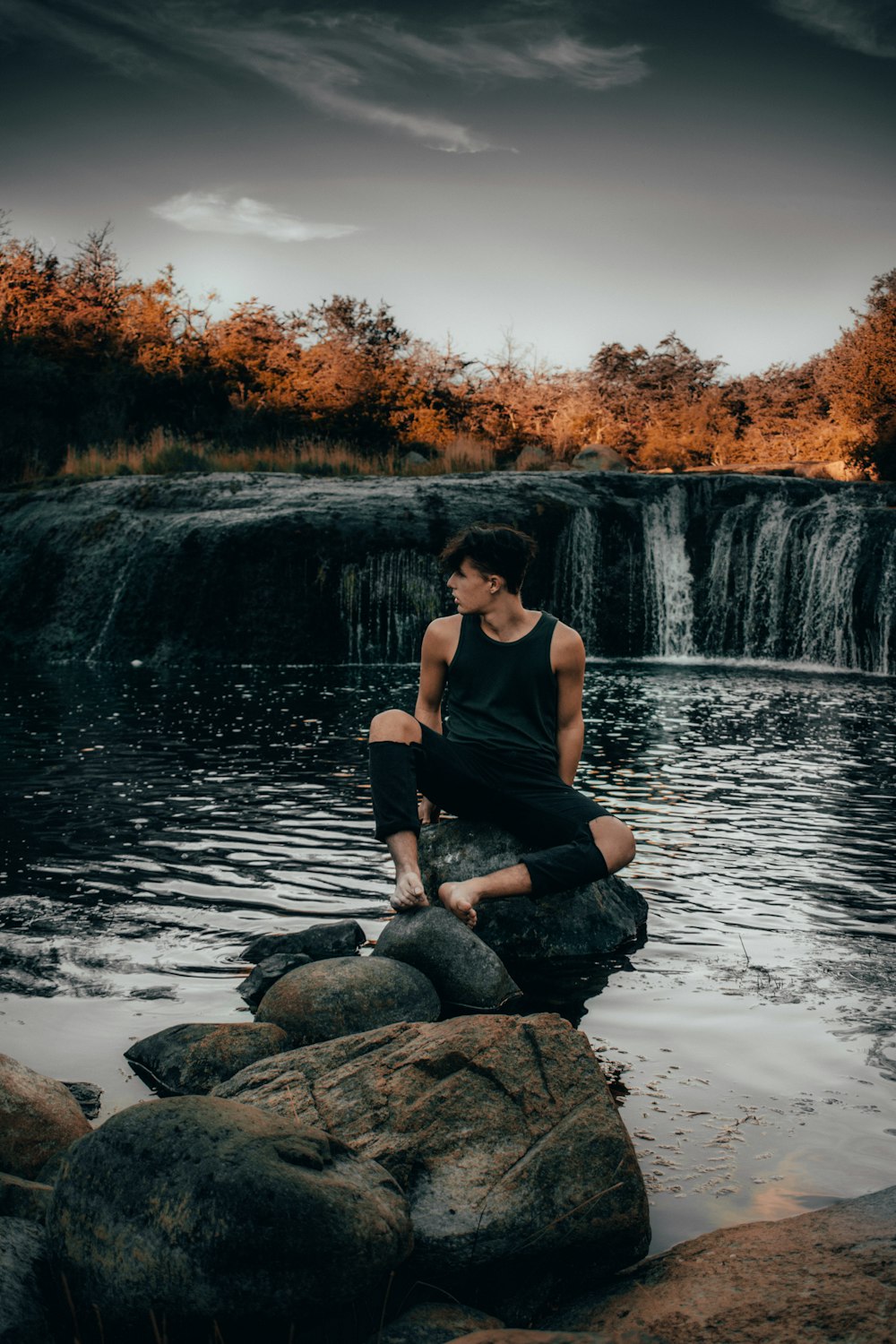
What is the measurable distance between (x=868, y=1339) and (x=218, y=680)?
16.6 metres

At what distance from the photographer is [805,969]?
552 cm

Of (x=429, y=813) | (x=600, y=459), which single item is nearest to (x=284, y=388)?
(x=600, y=459)

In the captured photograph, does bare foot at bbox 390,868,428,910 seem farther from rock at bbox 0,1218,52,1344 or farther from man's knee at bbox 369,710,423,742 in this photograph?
rock at bbox 0,1218,52,1344

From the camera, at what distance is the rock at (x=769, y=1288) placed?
2.65m

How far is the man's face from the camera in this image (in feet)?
19.1

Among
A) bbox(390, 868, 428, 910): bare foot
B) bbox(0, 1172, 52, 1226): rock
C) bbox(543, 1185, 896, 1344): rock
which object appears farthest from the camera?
bbox(390, 868, 428, 910): bare foot

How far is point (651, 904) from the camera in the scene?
6660 mm

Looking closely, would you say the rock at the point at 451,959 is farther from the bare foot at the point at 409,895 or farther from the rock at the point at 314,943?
the rock at the point at 314,943

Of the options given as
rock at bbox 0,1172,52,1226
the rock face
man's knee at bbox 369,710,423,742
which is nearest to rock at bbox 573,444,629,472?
man's knee at bbox 369,710,423,742

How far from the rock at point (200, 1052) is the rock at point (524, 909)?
157 cm

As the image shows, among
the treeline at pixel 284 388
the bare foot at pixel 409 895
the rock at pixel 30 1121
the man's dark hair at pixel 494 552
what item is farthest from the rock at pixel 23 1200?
the treeline at pixel 284 388

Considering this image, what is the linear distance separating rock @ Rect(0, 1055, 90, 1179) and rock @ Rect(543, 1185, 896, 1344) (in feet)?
5.23

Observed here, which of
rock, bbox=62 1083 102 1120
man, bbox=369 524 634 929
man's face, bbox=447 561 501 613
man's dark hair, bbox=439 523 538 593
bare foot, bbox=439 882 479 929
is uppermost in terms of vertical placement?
man's dark hair, bbox=439 523 538 593

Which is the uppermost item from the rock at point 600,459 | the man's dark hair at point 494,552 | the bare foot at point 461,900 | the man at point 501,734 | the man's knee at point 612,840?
the rock at point 600,459
